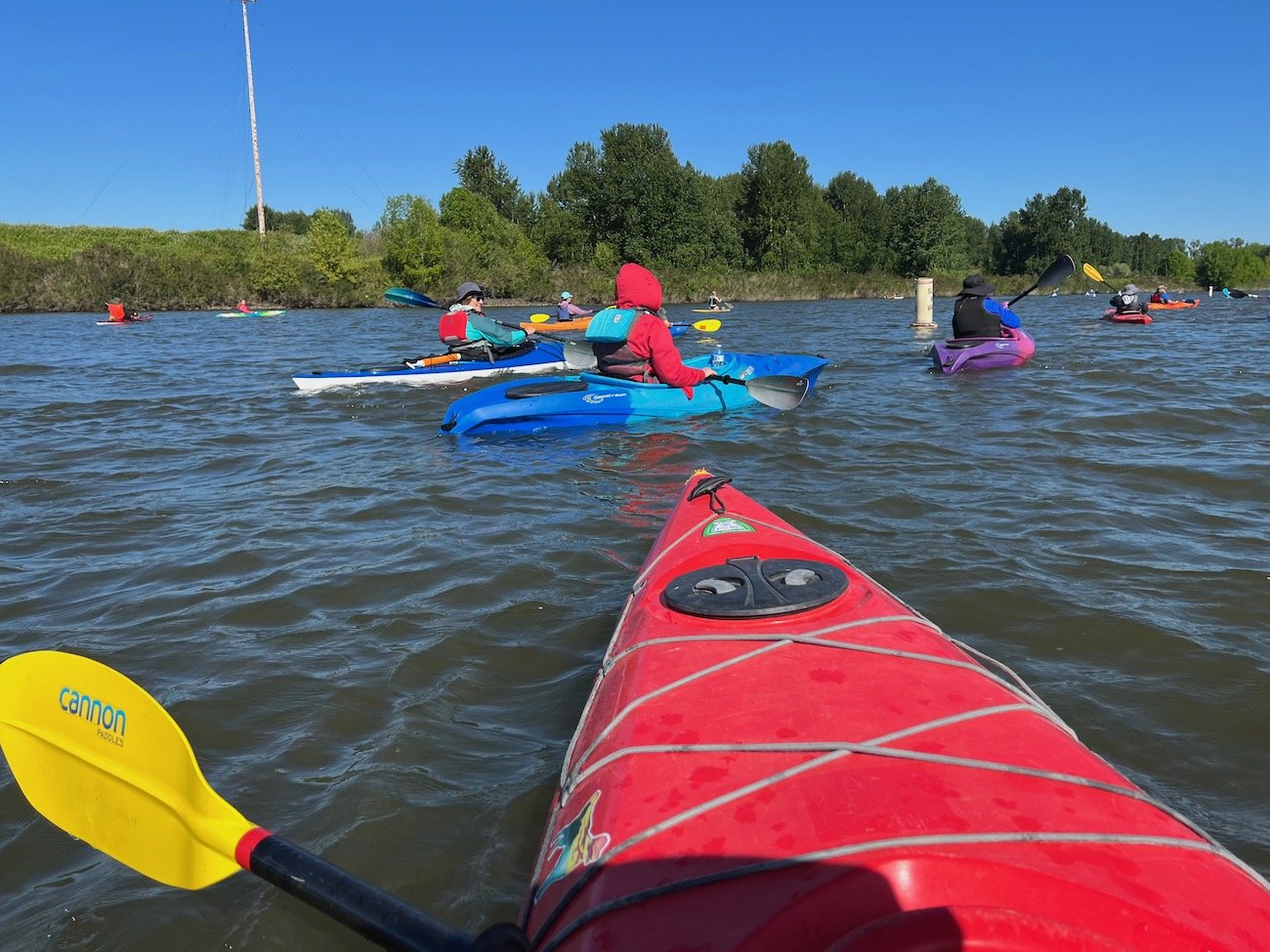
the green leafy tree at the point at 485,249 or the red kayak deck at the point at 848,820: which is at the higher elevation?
the green leafy tree at the point at 485,249

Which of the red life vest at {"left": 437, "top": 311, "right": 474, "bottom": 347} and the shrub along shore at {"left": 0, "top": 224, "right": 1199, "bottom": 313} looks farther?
the shrub along shore at {"left": 0, "top": 224, "right": 1199, "bottom": 313}

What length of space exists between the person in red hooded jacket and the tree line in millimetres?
30725

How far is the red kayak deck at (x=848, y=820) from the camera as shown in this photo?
1128 mm

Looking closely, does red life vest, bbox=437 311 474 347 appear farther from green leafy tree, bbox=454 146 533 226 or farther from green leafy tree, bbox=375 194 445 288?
green leafy tree, bbox=454 146 533 226

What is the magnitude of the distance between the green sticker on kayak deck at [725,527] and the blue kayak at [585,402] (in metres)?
4.27

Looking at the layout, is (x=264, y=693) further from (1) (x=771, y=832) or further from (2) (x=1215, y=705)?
(2) (x=1215, y=705)

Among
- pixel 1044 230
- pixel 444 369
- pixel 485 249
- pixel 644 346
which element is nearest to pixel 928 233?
pixel 1044 230

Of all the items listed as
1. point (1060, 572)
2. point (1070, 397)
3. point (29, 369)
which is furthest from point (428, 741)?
point (29, 369)

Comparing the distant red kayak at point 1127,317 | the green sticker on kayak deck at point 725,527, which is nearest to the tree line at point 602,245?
the distant red kayak at point 1127,317

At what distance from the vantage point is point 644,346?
23.7 ft

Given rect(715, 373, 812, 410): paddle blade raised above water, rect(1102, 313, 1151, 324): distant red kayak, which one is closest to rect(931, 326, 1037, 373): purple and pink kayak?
rect(715, 373, 812, 410): paddle blade raised above water

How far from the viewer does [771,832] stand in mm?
1328

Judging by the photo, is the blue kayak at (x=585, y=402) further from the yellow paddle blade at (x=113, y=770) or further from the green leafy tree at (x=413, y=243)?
the green leafy tree at (x=413, y=243)

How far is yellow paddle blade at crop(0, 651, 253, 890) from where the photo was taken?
5.74 ft
